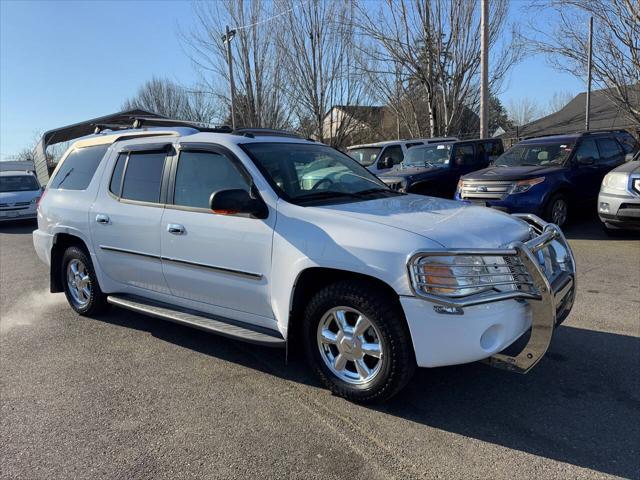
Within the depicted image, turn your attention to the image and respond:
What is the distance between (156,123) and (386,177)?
→ 6.64 m

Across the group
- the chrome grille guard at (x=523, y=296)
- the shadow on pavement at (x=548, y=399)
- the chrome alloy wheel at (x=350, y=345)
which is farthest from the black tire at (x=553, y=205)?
the chrome alloy wheel at (x=350, y=345)

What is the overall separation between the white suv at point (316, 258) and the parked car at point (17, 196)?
39.0ft

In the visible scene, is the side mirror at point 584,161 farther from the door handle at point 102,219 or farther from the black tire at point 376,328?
the door handle at point 102,219

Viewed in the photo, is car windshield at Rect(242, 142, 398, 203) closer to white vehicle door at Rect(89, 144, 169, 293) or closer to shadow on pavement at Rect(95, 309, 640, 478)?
white vehicle door at Rect(89, 144, 169, 293)

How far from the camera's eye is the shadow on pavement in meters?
2.82

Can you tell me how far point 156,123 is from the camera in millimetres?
5785

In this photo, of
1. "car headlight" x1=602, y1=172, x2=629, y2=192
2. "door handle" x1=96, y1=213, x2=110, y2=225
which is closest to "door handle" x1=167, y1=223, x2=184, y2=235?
"door handle" x1=96, y1=213, x2=110, y2=225

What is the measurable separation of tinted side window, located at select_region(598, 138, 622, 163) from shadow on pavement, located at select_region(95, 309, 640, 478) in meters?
7.07

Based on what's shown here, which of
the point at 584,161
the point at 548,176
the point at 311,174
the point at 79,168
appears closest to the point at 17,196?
the point at 79,168

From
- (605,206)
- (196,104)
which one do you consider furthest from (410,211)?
(196,104)

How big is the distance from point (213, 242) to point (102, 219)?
1586 millimetres

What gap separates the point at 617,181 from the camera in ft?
25.5

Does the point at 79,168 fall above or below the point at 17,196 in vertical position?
above

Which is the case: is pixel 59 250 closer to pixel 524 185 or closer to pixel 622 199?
pixel 524 185
